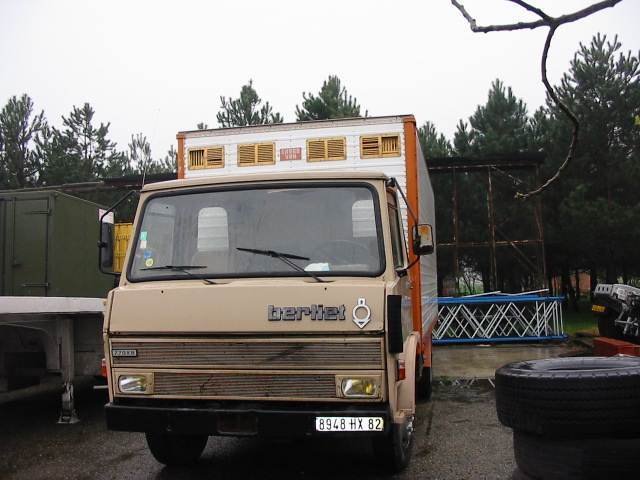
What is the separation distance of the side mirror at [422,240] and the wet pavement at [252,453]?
1737mm

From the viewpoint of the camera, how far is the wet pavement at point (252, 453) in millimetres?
5000

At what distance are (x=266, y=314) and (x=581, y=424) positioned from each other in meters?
1.91

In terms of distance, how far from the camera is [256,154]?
6469 mm

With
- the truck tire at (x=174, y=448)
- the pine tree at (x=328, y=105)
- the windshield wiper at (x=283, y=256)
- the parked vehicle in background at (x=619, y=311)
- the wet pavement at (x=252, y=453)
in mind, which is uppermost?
the pine tree at (x=328, y=105)

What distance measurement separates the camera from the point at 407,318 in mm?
5094

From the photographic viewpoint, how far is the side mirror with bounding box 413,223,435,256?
15.3 feet

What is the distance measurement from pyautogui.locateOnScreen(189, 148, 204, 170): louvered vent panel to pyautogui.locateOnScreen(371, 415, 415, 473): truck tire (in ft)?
11.3

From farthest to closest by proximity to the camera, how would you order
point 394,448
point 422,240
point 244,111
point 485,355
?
1. point 244,111
2. point 485,355
3. point 422,240
4. point 394,448

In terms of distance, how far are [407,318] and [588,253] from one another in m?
18.2

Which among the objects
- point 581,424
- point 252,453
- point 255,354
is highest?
point 255,354

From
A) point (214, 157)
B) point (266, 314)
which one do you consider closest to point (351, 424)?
point (266, 314)

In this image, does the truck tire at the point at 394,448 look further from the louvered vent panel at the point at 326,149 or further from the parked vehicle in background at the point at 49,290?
the parked vehicle in background at the point at 49,290

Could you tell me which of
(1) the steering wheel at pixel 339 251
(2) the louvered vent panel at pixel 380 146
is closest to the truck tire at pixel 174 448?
(1) the steering wheel at pixel 339 251

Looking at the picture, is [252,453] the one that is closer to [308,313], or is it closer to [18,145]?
[308,313]
